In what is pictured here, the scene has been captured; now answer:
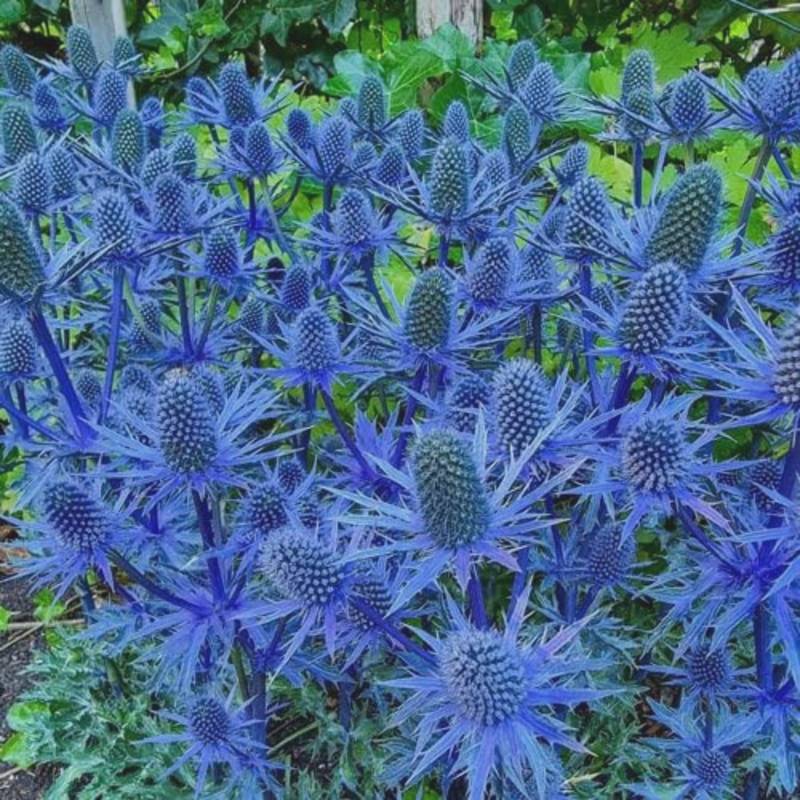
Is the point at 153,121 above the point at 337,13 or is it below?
above

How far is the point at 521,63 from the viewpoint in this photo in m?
2.34

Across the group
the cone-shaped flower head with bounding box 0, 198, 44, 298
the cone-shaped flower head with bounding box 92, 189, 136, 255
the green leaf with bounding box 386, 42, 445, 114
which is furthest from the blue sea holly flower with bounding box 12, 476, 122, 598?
the green leaf with bounding box 386, 42, 445, 114

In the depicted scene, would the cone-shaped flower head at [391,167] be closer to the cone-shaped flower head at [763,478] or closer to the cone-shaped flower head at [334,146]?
the cone-shaped flower head at [334,146]

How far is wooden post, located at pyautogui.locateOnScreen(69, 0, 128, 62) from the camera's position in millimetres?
3514

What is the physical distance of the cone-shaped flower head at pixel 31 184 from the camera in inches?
70.0

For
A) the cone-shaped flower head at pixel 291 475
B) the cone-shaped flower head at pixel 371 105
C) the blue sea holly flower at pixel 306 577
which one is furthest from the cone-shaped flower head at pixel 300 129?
the blue sea holly flower at pixel 306 577

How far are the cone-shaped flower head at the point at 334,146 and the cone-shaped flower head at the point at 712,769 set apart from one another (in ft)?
4.38

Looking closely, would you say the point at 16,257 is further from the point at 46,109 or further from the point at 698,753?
the point at 698,753

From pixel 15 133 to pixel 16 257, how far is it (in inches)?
31.4

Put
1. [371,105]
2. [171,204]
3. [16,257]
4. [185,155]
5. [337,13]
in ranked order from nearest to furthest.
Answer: [16,257], [171,204], [185,155], [371,105], [337,13]

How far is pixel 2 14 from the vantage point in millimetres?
4262

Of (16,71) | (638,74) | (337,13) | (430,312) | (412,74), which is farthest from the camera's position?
(337,13)

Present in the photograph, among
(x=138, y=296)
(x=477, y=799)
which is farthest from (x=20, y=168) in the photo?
(x=477, y=799)


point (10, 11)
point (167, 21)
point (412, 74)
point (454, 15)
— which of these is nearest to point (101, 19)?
point (167, 21)
